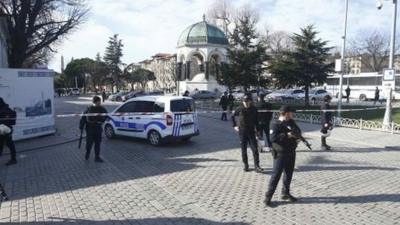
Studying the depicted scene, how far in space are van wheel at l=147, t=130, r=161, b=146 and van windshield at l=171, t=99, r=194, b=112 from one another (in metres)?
0.95

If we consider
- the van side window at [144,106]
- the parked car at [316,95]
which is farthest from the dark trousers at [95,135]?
the parked car at [316,95]

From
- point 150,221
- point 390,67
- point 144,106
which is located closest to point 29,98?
point 144,106

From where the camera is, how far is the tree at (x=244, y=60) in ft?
108

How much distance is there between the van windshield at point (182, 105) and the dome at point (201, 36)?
4306cm

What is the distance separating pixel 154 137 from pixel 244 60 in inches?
822

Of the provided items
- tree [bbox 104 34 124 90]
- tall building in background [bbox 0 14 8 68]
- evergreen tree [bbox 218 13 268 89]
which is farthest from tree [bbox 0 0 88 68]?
tree [bbox 104 34 124 90]

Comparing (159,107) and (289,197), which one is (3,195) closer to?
(289,197)

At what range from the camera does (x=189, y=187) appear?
26.3ft

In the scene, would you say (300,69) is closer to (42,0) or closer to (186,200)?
(42,0)

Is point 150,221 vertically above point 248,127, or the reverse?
point 248,127

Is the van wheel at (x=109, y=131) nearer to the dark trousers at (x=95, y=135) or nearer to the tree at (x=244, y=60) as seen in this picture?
the dark trousers at (x=95, y=135)

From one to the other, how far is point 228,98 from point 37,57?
2859 cm

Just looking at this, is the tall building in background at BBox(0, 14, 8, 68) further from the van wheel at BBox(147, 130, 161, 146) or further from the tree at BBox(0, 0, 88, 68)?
the van wheel at BBox(147, 130, 161, 146)

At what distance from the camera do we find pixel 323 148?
12.4 metres
